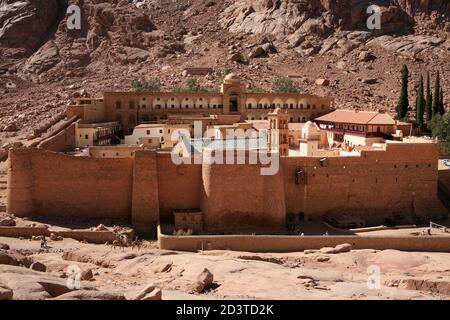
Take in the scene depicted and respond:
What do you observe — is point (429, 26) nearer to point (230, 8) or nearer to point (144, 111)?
point (230, 8)

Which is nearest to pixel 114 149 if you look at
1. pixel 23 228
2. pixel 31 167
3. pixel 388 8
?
pixel 31 167

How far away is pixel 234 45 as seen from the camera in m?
65.5

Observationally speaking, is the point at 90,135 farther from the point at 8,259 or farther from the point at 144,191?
the point at 8,259

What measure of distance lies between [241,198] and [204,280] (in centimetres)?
827

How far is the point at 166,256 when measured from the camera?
23.8 meters

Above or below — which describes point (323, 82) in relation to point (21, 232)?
above

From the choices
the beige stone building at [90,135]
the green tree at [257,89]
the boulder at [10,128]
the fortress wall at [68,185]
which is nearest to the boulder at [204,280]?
the fortress wall at [68,185]

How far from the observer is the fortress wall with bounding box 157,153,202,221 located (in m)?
28.8

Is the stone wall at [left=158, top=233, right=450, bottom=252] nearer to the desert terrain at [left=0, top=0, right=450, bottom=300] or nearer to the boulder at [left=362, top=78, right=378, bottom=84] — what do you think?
the desert terrain at [left=0, top=0, right=450, bottom=300]

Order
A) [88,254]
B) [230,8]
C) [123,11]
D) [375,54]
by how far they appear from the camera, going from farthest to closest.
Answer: [230,8], [123,11], [375,54], [88,254]

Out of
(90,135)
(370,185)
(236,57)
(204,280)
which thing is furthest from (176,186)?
Result: (236,57)

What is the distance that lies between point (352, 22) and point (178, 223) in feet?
145

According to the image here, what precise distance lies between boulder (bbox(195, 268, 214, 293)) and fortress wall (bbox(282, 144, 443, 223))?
381 inches

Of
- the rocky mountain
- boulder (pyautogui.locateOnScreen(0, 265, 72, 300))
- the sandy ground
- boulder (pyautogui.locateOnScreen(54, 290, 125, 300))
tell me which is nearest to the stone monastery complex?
the sandy ground
